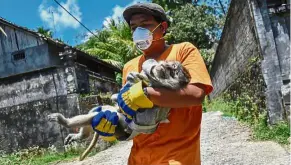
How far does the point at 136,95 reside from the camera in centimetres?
193

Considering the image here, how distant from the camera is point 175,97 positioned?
1915mm

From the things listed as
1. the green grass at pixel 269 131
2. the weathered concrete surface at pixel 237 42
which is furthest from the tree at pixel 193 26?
the green grass at pixel 269 131

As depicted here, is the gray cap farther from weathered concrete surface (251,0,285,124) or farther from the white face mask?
weathered concrete surface (251,0,285,124)

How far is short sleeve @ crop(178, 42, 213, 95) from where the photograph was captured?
2018 millimetres

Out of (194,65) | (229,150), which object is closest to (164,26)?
(194,65)

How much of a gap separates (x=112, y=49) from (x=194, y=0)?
291 inches

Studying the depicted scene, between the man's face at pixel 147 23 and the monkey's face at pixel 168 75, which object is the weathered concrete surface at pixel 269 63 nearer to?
the man's face at pixel 147 23

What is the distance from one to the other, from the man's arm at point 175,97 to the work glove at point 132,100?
0.04m

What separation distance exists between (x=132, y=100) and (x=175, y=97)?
204 millimetres

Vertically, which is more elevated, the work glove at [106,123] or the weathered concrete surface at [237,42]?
the weathered concrete surface at [237,42]

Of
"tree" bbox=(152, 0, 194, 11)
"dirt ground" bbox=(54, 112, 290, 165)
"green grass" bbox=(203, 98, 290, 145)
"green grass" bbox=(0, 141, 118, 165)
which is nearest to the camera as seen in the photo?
"dirt ground" bbox=(54, 112, 290, 165)

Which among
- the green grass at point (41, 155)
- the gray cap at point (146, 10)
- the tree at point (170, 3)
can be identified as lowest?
the green grass at point (41, 155)

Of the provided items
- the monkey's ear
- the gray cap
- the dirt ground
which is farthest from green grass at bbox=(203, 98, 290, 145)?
the gray cap

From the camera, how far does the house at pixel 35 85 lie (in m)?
12.0
